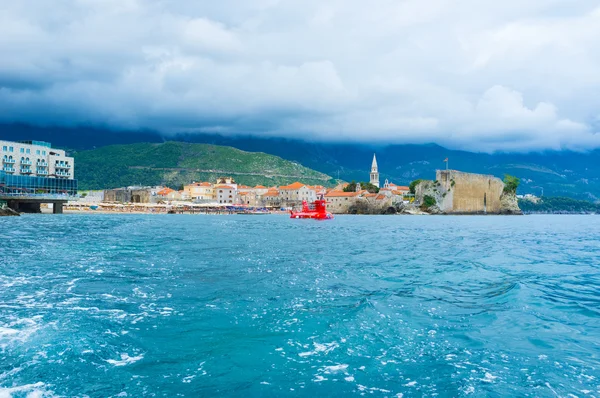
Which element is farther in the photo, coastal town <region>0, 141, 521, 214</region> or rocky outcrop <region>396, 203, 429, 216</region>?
rocky outcrop <region>396, 203, 429, 216</region>

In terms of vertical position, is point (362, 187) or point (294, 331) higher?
point (362, 187)

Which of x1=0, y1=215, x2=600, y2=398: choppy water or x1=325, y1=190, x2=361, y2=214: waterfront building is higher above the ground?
x1=325, y1=190, x2=361, y2=214: waterfront building

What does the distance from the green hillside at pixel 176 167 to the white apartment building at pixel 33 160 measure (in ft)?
219

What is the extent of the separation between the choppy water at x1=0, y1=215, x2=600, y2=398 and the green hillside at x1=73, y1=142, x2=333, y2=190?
140 m

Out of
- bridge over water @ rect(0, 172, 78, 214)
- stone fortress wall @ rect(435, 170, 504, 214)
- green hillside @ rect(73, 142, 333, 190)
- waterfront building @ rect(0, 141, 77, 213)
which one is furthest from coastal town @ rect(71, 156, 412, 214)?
green hillside @ rect(73, 142, 333, 190)

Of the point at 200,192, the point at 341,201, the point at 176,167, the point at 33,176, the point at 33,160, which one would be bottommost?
the point at 341,201

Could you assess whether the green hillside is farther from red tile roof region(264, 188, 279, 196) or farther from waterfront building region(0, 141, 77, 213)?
waterfront building region(0, 141, 77, 213)

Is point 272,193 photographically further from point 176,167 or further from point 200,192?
point 176,167

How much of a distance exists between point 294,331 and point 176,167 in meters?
164

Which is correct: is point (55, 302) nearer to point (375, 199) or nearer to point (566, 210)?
point (375, 199)

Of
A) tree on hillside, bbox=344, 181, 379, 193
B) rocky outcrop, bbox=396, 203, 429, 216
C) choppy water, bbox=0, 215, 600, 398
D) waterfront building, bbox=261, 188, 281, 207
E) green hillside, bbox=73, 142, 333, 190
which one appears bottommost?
choppy water, bbox=0, 215, 600, 398

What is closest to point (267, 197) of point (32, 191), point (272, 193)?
point (272, 193)

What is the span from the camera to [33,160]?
71.1 m

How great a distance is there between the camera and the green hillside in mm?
146750
